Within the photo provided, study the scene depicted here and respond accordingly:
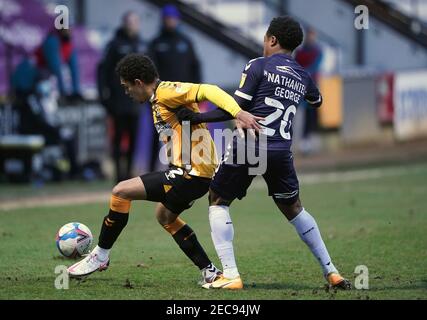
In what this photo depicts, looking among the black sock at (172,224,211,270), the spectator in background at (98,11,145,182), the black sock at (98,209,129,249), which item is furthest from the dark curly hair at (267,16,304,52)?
the spectator in background at (98,11,145,182)

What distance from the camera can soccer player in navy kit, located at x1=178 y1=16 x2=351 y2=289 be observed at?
783 cm

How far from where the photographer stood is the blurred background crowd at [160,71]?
53.1 feet

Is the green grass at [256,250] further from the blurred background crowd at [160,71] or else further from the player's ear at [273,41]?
the blurred background crowd at [160,71]

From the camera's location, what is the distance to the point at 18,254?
9797 mm

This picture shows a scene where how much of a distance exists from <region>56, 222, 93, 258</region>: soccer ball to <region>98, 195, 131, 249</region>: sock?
1.66 feet

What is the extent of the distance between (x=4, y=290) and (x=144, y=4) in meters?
14.9

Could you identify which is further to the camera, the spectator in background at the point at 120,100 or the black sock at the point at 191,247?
the spectator in background at the point at 120,100

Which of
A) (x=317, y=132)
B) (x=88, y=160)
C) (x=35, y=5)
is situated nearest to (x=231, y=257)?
(x=88, y=160)

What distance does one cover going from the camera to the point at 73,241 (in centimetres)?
855

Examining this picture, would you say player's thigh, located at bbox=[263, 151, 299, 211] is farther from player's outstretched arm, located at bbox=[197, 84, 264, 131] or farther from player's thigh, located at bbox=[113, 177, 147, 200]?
player's thigh, located at bbox=[113, 177, 147, 200]

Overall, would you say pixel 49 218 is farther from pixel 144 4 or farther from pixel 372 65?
pixel 372 65

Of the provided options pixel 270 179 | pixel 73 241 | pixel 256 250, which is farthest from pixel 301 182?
pixel 270 179

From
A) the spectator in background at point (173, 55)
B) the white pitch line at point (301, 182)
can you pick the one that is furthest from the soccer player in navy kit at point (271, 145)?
the spectator in background at point (173, 55)

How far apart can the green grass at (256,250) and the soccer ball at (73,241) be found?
0.76 feet
